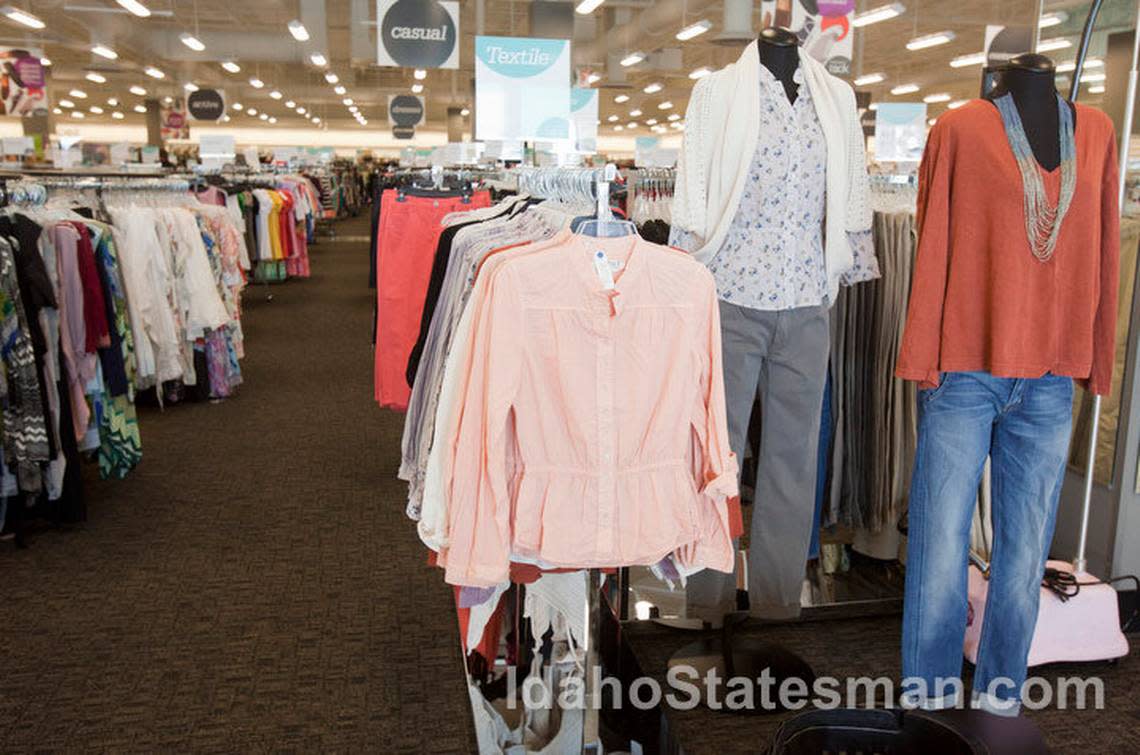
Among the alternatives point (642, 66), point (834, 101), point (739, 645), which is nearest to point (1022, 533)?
point (739, 645)

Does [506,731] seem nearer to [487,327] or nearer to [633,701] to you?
[633,701]

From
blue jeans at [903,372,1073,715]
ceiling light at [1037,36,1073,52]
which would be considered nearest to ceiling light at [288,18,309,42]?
ceiling light at [1037,36,1073,52]

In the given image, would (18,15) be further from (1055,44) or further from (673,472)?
(673,472)

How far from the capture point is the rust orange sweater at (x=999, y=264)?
221 centimetres

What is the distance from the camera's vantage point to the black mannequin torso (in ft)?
8.02

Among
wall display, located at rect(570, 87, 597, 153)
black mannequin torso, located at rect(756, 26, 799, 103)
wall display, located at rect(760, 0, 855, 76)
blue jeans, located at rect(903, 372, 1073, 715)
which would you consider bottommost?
blue jeans, located at rect(903, 372, 1073, 715)

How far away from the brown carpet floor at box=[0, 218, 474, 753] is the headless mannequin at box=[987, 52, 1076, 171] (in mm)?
2037

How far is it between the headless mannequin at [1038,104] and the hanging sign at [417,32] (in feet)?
26.9

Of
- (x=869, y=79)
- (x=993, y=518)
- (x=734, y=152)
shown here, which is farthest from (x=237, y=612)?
(x=869, y=79)

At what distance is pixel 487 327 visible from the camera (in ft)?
5.87

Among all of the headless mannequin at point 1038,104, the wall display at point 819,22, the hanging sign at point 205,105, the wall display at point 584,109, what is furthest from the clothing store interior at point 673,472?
the hanging sign at point 205,105

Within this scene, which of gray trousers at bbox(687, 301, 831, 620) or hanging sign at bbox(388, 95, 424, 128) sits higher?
hanging sign at bbox(388, 95, 424, 128)

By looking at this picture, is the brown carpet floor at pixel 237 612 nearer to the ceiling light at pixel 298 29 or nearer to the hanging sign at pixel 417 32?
the hanging sign at pixel 417 32

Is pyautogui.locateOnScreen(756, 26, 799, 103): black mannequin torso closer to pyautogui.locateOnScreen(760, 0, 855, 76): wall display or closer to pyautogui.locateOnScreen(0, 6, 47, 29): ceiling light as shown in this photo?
pyautogui.locateOnScreen(760, 0, 855, 76): wall display
